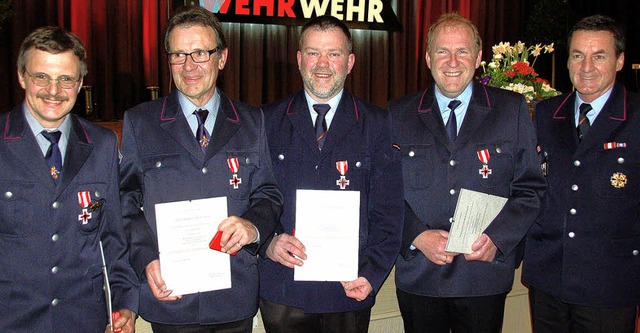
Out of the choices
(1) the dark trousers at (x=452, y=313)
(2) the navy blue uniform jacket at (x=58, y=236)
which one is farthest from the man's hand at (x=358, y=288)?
(2) the navy blue uniform jacket at (x=58, y=236)

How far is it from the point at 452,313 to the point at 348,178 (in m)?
0.75

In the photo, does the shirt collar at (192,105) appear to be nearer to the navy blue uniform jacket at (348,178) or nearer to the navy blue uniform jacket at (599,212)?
the navy blue uniform jacket at (348,178)

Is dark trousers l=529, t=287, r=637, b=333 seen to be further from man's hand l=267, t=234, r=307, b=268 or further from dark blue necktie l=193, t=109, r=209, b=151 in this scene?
dark blue necktie l=193, t=109, r=209, b=151

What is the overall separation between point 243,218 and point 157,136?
17.2 inches

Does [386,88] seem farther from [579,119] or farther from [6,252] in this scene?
[6,252]

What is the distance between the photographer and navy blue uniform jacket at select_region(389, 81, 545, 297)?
238cm

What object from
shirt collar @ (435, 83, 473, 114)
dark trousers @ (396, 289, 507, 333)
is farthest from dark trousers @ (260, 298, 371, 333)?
shirt collar @ (435, 83, 473, 114)

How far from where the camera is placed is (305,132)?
232 cm

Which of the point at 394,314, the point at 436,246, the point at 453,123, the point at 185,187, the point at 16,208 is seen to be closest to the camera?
the point at 16,208

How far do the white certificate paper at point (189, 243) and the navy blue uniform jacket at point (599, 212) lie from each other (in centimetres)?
143

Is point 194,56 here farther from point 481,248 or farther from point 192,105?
point 481,248

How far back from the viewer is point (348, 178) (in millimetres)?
2297

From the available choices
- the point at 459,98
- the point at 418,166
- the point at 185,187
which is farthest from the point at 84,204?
the point at 459,98

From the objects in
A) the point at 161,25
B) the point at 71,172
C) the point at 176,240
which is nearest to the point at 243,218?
the point at 176,240
